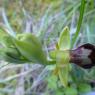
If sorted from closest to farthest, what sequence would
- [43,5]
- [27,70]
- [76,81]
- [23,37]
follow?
[23,37] → [76,81] → [27,70] → [43,5]

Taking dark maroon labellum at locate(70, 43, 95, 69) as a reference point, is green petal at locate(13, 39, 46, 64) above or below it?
above

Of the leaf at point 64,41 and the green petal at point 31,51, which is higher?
the green petal at point 31,51

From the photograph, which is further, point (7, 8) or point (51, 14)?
point (7, 8)

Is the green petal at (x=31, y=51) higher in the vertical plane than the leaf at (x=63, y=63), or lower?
higher

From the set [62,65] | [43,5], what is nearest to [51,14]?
[43,5]

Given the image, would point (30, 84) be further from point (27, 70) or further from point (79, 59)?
point (79, 59)

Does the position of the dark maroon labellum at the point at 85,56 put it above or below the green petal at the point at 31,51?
below

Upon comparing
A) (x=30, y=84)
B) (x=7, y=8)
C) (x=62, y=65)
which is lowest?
(x=30, y=84)

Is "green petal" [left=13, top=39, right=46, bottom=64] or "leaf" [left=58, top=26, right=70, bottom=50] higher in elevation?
"green petal" [left=13, top=39, right=46, bottom=64]
